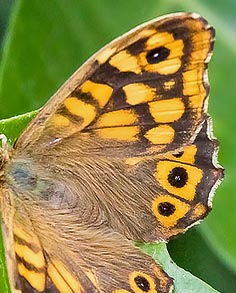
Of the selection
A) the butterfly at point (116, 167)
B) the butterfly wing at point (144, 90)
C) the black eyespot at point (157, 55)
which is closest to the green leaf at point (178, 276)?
the butterfly at point (116, 167)

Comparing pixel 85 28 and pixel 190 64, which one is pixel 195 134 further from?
pixel 85 28

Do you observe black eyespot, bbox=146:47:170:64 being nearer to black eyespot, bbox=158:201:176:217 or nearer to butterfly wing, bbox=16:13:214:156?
butterfly wing, bbox=16:13:214:156

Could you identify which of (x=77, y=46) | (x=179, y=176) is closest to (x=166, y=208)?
(x=179, y=176)

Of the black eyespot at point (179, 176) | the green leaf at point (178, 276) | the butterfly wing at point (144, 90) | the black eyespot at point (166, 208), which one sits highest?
the butterfly wing at point (144, 90)

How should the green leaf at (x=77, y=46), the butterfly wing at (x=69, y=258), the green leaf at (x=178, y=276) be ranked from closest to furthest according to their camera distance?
the butterfly wing at (x=69, y=258), the green leaf at (x=178, y=276), the green leaf at (x=77, y=46)

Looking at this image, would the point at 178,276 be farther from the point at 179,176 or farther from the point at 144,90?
the point at 144,90

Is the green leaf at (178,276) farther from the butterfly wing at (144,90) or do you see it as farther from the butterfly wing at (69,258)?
the butterfly wing at (144,90)

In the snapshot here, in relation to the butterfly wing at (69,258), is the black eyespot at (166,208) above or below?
above

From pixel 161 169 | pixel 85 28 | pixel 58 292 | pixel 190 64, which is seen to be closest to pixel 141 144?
pixel 161 169
